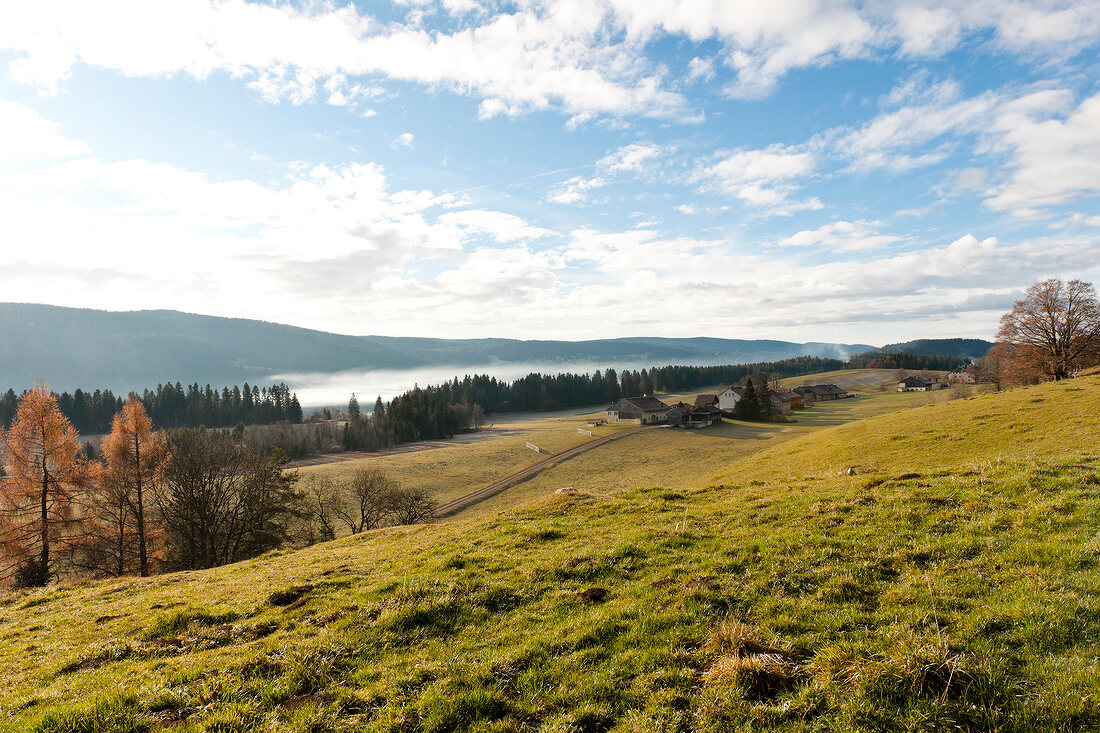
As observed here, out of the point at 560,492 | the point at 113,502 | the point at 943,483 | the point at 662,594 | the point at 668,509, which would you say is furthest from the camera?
the point at 113,502

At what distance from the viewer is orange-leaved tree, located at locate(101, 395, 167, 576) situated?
36719mm

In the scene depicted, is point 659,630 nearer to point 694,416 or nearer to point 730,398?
point 694,416

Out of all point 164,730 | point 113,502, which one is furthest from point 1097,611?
point 113,502

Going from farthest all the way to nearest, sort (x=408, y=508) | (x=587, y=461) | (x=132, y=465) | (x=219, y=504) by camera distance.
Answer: (x=587, y=461) → (x=408, y=508) → (x=219, y=504) → (x=132, y=465)

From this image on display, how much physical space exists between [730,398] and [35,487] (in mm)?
132704

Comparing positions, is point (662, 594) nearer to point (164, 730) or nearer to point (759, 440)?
point (164, 730)

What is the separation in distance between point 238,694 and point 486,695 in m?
4.52

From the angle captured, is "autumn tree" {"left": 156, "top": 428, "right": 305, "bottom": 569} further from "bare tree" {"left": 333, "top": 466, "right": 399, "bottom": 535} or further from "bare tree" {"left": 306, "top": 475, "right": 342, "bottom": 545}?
"bare tree" {"left": 333, "top": 466, "right": 399, "bottom": 535}

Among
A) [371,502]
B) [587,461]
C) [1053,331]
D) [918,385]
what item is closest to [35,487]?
[371,502]

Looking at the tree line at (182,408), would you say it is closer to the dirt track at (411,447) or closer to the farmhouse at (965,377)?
the dirt track at (411,447)

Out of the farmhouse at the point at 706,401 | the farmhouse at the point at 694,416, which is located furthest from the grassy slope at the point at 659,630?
the farmhouse at the point at 706,401

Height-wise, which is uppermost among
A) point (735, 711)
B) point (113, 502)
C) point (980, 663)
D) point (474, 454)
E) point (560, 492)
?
point (980, 663)

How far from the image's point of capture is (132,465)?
3750cm

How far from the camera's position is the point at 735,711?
246 inches
